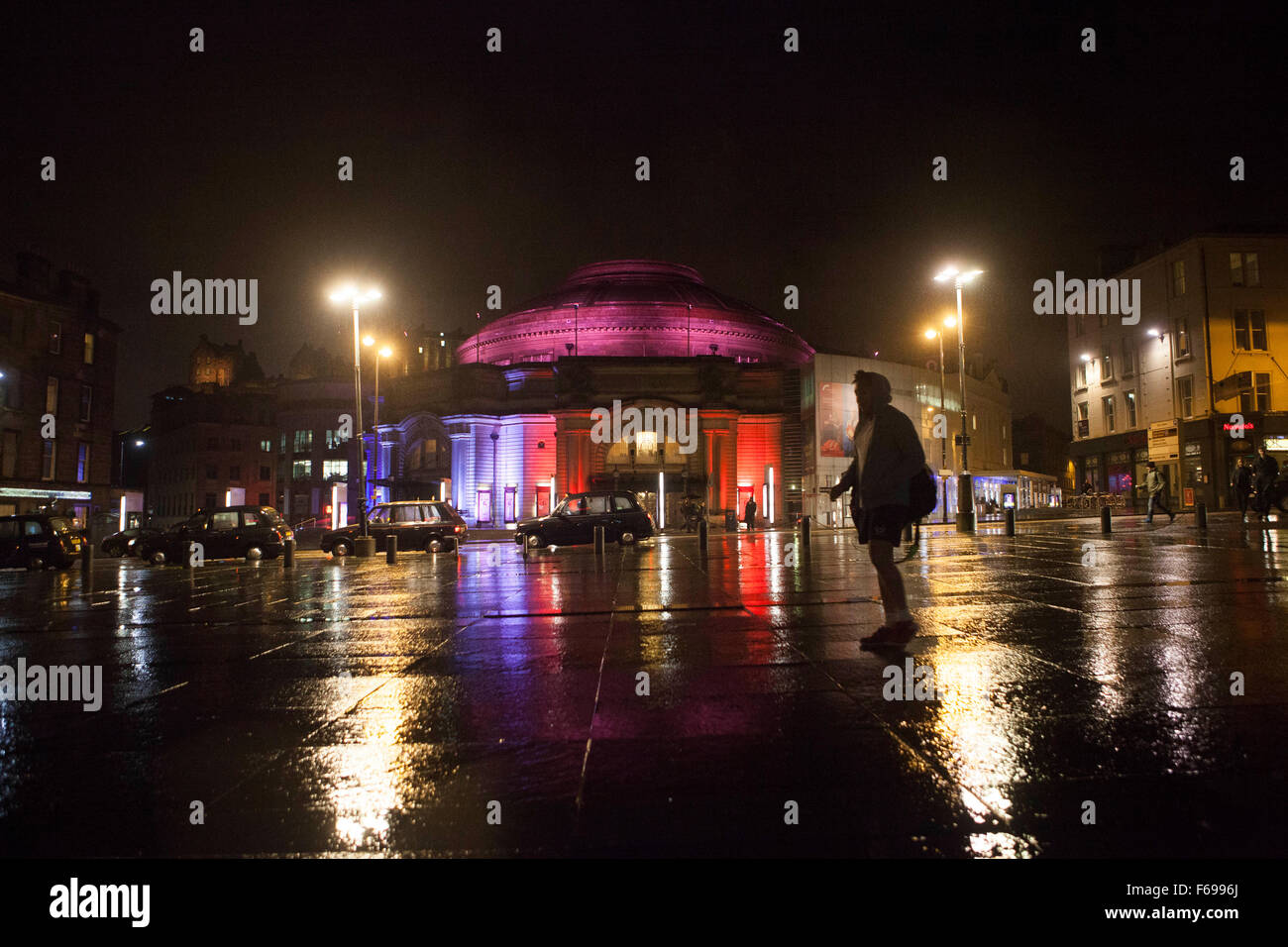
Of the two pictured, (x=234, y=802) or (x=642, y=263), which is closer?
(x=234, y=802)

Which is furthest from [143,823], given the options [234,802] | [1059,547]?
[1059,547]

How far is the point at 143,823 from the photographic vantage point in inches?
96.1

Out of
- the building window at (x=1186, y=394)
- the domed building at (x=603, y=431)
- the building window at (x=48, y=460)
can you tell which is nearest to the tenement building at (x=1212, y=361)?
the building window at (x=1186, y=394)

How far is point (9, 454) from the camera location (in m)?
43.8

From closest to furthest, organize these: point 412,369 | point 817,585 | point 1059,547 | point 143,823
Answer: point 143,823 → point 817,585 → point 1059,547 → point 412,369

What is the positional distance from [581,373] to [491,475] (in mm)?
9451

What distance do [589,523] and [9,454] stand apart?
40.8 m

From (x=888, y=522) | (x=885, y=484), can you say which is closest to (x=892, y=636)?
(x=888, y=522)

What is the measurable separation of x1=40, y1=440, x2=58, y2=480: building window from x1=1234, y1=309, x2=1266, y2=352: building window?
71.6m

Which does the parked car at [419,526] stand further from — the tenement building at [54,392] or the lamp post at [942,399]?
the tenement building at [54,392]

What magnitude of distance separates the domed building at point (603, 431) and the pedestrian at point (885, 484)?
38709 millimetres

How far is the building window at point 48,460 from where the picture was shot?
45312 mm

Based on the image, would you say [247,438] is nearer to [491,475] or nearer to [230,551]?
[491,475]

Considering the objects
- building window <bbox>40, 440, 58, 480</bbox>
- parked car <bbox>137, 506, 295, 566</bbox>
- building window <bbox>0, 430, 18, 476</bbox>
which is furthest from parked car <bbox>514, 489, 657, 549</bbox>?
building window <bbox>40, 440, 58, 480</bbox>
